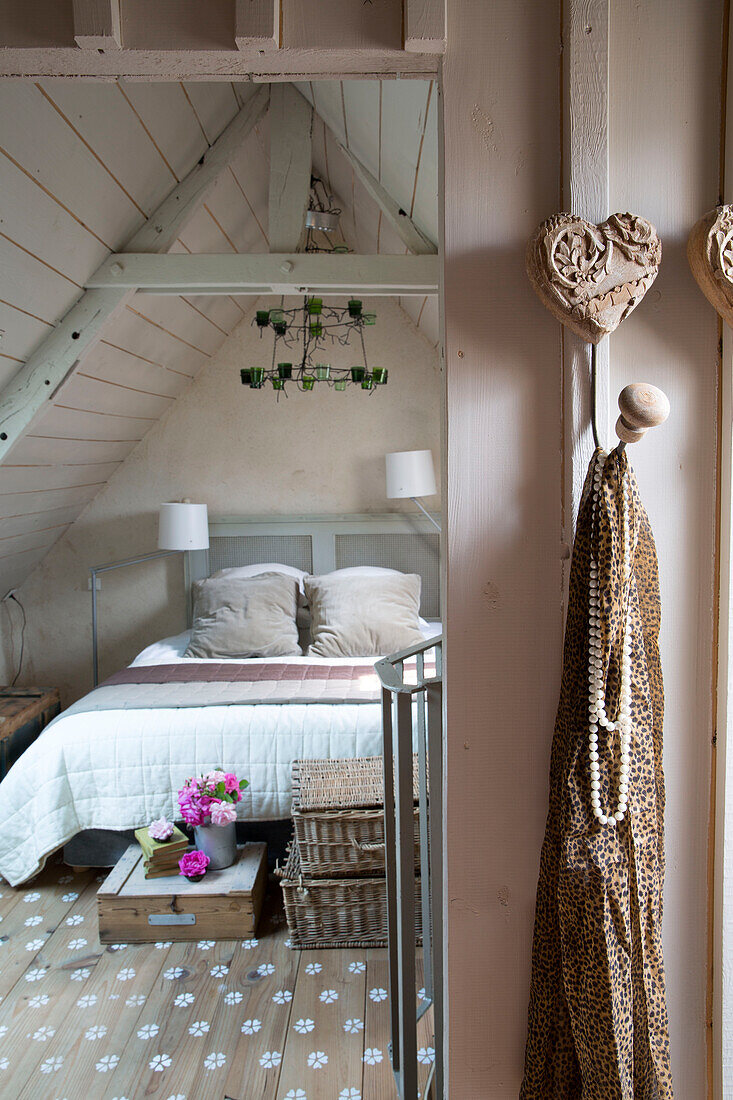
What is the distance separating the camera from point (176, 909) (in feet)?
7.71

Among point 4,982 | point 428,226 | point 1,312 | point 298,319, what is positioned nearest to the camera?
point 1,312

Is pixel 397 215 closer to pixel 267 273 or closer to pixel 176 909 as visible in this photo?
pixel 267 273

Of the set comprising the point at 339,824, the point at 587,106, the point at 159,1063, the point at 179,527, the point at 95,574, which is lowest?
the point at 159,1063

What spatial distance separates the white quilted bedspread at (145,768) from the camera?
101 inches

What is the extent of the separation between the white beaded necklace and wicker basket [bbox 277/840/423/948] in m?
1.65

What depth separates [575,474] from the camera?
0.96m

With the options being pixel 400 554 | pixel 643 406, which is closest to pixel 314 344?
pixel 400 554

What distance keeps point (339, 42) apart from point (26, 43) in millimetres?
381

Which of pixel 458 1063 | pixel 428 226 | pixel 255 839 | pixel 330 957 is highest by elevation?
pixel 428 226

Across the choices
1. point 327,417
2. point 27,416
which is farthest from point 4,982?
point 327,417

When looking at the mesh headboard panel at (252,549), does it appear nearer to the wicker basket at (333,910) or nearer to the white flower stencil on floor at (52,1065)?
the wicker basket at (333,910)

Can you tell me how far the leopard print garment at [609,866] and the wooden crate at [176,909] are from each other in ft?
5.44

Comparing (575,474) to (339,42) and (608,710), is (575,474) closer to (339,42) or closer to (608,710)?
(608,710)

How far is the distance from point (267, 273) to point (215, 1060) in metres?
2.24
